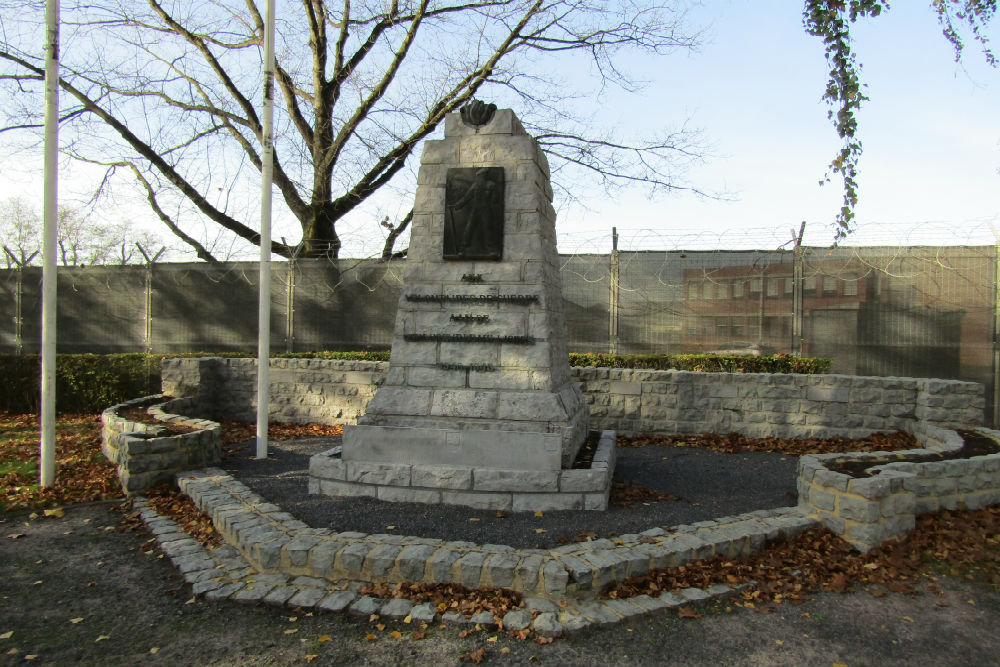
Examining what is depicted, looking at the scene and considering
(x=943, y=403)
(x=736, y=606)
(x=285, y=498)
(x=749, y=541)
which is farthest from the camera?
(x=943, y=403)

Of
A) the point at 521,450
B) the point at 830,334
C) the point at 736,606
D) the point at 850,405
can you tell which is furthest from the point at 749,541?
the point at 830,334

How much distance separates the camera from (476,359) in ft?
17.7

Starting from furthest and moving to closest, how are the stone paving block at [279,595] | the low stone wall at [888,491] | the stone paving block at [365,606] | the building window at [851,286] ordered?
the building window at [851,286]
the low stone wall at [888,491]
the stone paving block at [279,595]
the stone paving block at [365,606]

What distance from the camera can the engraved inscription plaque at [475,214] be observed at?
5484mm

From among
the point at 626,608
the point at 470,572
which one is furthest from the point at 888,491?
the point at 470,572

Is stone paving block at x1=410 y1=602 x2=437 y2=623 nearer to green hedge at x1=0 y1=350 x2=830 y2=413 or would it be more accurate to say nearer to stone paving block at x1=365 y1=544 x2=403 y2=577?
stone paving block at x1=365 y1=544 x2=403 y2=577

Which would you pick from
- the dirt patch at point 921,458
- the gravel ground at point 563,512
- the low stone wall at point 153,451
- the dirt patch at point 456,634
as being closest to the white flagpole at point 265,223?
the gravel ground at point 563,512

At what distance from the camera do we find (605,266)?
412 inches

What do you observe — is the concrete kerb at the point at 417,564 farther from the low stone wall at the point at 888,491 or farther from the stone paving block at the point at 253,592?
the low stone wall at the point at 888,491

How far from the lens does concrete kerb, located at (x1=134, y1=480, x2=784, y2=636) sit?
11.0ft

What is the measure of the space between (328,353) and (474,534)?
758cm

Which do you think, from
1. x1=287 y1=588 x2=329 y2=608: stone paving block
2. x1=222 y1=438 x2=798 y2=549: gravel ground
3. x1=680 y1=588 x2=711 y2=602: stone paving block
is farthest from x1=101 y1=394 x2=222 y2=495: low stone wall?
x1=680 y1=588 x2=711 y2=602: stone paving block

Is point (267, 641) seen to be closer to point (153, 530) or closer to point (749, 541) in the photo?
point (153, 530)

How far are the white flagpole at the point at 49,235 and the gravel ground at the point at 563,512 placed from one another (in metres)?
1.67
